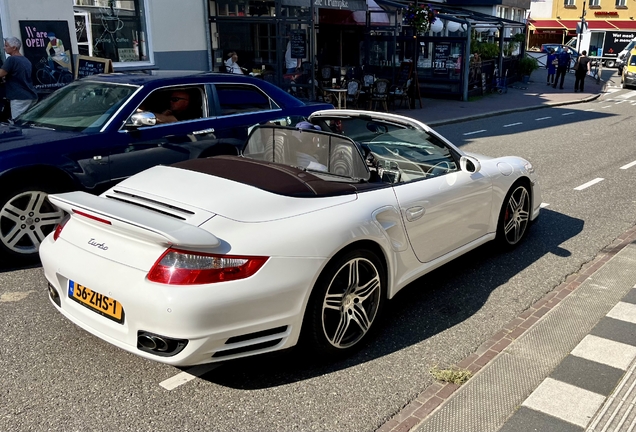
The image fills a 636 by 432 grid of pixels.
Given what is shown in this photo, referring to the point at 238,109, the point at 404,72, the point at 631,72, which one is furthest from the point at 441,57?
the point at 238,109

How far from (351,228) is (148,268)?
3.97 feet

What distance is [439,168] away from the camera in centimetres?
504

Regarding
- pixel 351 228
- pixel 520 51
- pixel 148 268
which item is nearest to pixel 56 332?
pixel 148 268

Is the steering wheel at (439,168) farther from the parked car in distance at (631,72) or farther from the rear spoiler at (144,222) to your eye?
the parked car in distance at (631,72)

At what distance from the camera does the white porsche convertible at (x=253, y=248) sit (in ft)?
10.8

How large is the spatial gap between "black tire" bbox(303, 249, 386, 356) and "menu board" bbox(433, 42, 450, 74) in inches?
773

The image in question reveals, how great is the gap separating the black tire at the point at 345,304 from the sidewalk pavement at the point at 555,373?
61cm

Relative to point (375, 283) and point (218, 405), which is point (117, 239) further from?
point (375, 283)

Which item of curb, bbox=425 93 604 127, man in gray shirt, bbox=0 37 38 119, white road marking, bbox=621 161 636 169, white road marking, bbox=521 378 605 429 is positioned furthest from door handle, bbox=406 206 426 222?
curb, bbox=425 93 604 127

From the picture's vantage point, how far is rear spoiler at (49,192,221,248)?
128 inches

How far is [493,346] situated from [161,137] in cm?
381

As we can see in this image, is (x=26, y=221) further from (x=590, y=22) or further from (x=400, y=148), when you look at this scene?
(x=590, y=22)

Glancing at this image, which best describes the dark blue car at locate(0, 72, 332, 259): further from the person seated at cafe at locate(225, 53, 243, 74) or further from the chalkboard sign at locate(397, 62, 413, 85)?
the chalkboard sign at locate(397, 62, 413, 85)

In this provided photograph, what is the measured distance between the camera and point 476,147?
1280 centimetres
